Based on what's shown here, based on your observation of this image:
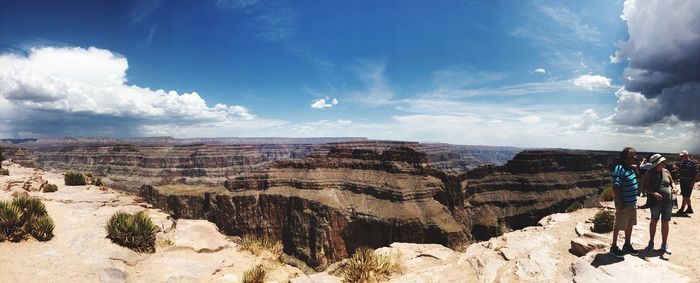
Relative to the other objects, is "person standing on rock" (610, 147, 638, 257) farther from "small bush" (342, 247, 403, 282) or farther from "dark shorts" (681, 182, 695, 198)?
"dark shorts" (681, 182, 695, 198)

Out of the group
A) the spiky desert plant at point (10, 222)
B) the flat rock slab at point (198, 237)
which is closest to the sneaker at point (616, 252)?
the flat rock slab at point (198, 237)

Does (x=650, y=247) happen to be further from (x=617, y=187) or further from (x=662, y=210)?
(x=617, y=187)

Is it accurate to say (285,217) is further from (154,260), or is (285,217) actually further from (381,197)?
(154,260)

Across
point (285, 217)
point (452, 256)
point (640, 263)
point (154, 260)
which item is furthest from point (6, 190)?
point (285, 217)

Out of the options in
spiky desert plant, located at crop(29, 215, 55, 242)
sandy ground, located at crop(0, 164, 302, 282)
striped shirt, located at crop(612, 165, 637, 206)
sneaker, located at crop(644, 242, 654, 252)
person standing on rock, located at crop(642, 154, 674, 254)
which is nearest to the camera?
striped shirt, located at crop(612, 165, 637, 206)

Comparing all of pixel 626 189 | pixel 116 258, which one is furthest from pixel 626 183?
pixel 116 258

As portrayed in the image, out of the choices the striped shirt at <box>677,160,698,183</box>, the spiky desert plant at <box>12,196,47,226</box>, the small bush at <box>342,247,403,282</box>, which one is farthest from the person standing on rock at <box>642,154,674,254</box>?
the spiky desert plant at <box>12,196,47,226</box>

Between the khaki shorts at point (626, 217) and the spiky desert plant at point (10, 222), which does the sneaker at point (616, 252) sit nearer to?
the khaki shorts at point (626, 217)
